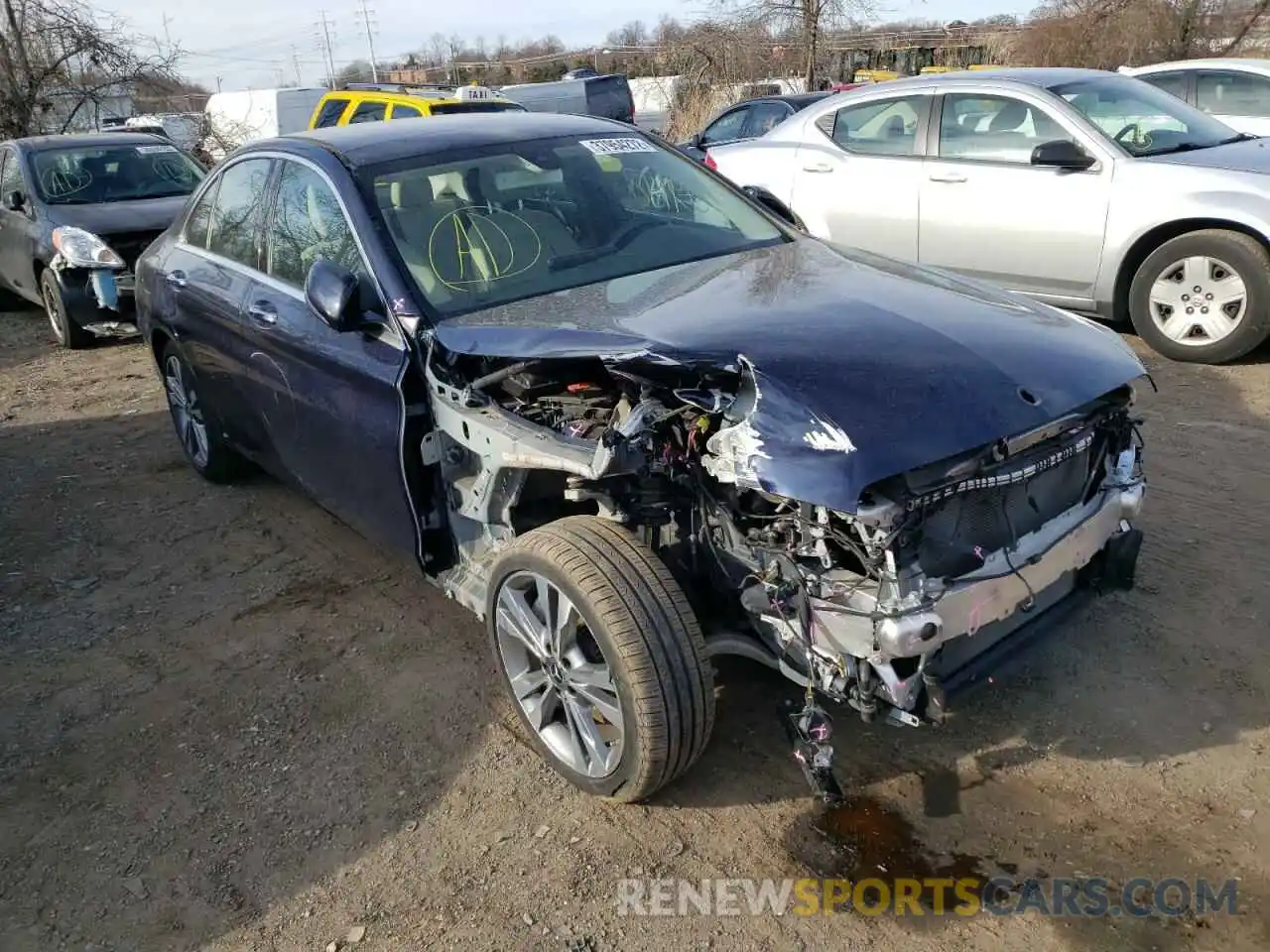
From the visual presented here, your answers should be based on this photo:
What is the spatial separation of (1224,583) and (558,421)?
2704mm

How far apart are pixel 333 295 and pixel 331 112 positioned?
10473mm

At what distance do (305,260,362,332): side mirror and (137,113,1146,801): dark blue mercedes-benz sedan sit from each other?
0.01 meters

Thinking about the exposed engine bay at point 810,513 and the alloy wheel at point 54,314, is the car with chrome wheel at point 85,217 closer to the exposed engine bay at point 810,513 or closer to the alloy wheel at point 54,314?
the alloy wheel at point 54,314

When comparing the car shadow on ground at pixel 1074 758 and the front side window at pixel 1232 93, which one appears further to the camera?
the front side window at pixel 1232 93

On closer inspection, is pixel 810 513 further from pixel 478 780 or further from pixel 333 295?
pixel 333 295

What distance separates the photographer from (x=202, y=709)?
3582 mm

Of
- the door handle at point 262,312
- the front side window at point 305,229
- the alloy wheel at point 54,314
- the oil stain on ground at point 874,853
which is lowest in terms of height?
the oil stain on ground at point 874,853

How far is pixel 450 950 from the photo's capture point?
2.54m

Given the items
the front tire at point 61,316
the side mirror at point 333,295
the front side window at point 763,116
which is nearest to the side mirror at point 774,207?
the side mirror at point 333,295

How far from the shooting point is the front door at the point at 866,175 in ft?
23.7

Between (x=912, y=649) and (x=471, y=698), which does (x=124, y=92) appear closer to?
(x=471, y=698)

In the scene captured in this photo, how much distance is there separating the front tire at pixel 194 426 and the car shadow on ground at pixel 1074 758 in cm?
307

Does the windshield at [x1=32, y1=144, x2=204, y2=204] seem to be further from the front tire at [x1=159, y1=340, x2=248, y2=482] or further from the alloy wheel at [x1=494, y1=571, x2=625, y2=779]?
the alloy wheel at [x1=494, y1=571, x2=625, y2=779]

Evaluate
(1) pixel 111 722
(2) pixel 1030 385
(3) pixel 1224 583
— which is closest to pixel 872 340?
(2) pixel 1030 385
